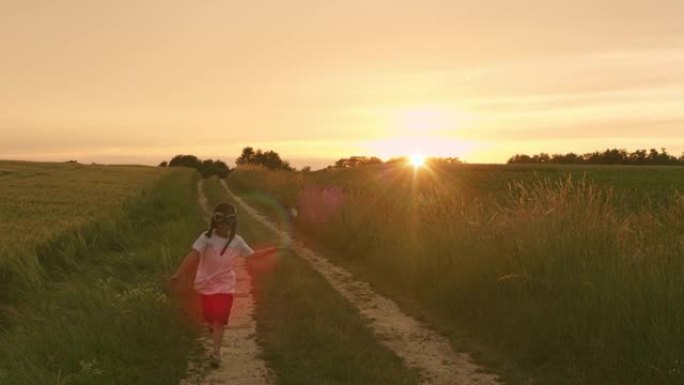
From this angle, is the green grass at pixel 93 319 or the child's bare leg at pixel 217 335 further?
the child's bare leg at pixel 217 335

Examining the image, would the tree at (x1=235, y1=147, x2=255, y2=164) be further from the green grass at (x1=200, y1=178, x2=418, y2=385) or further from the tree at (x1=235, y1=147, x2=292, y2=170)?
the green grass at (x1=200, y1=178, x2=418, y2=385)

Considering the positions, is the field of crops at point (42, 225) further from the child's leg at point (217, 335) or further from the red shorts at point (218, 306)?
the child's leg at point (217, 335)

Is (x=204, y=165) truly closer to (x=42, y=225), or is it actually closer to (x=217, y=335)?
(x=42, y=225)

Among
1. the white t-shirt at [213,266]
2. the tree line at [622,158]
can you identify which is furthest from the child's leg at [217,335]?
the tree line at [622,158]

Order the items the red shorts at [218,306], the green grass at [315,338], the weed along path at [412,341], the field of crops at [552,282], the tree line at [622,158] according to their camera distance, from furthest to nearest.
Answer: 1. the tree line at [622,158]
2. the red shorts at [218,306]
3. the weed along path at [412,341]
4. the green grass at [315,338]
5. the field of crops at [552,282]

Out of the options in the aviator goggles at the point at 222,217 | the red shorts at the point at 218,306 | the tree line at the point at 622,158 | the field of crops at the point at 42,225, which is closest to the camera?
the aviator goggles at the point at 222,217

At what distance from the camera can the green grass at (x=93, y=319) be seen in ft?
23.2

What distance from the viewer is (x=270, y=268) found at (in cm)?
1446

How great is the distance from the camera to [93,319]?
333 inches

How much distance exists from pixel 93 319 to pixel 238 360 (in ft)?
6.92

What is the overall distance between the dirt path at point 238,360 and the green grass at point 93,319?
278mm

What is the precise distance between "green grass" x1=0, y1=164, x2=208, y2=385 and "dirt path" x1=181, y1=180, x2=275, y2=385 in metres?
0.28

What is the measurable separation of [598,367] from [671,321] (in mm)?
948

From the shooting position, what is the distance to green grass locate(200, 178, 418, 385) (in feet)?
24.2
